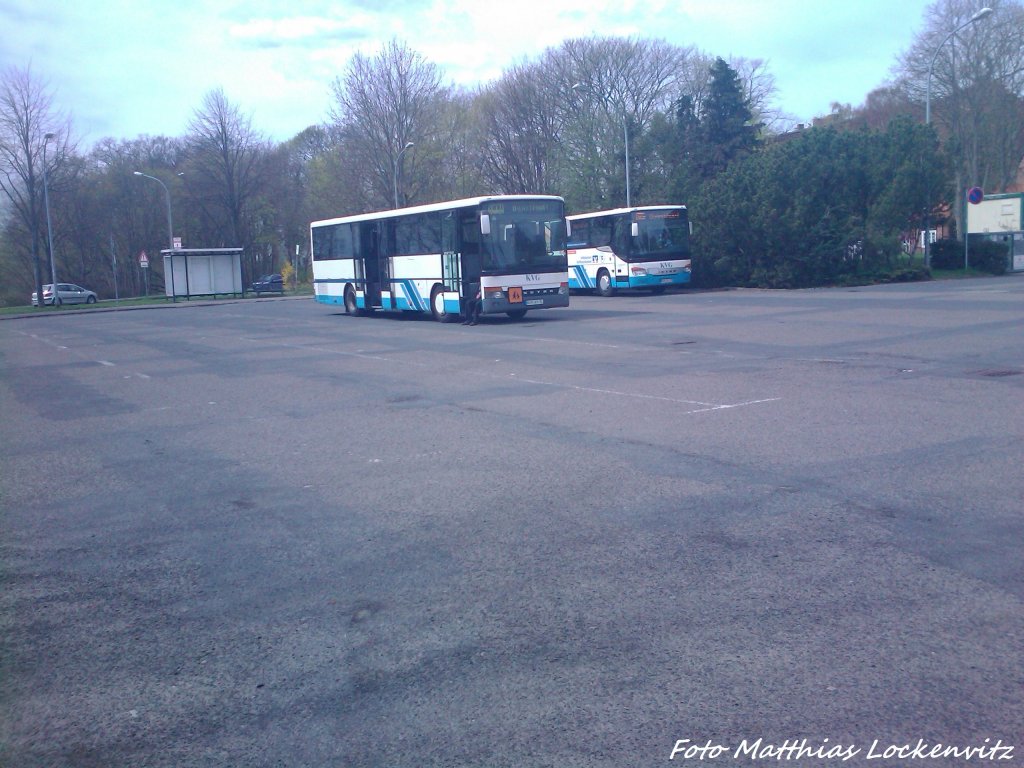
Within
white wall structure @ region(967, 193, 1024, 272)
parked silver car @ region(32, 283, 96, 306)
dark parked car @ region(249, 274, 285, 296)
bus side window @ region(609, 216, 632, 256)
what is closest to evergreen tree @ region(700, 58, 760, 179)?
white wall structure @ region(967, 193, 1024, 272)

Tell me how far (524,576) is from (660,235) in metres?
32.9

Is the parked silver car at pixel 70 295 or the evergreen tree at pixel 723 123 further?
the parked silver car at pixel 70 295

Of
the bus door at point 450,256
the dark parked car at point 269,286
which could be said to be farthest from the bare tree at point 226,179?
the bus door at point 450,256

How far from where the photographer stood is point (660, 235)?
3762cm

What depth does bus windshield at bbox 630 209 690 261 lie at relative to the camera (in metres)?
37.3

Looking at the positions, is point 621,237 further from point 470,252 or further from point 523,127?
point 523,127

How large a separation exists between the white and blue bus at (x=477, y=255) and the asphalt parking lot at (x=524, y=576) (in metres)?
12.5

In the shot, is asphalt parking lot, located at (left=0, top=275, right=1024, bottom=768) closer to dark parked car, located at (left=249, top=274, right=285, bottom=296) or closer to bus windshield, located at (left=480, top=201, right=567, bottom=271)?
bus windshield, located at (left=480, top=201, right=567, bottom=271)

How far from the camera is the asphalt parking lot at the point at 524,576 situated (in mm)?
4094

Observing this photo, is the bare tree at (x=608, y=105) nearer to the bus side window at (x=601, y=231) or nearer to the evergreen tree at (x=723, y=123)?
the evergreen tree at (x=723, y=123)

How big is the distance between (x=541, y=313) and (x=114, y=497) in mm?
23750

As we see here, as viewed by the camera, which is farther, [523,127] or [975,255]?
[523,127]

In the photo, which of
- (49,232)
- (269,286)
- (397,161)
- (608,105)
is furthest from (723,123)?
(49,232)

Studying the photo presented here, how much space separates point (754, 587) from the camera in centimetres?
563
